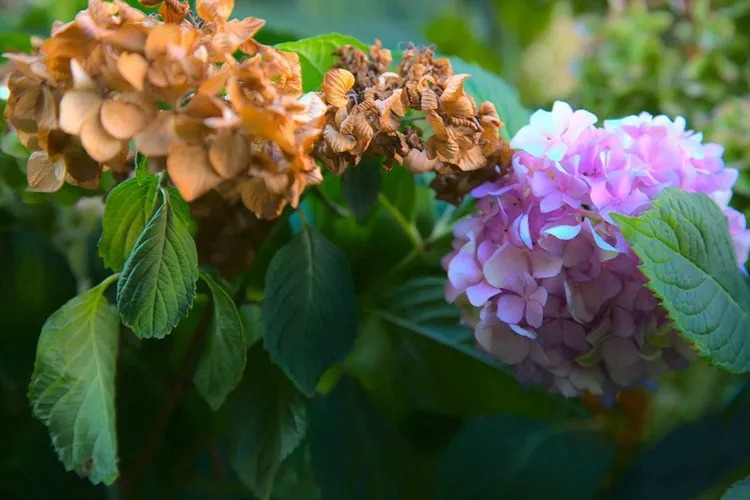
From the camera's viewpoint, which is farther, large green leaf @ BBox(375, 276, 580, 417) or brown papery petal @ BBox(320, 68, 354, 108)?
large green leaf @ BBox(375, 276, 580, 417)

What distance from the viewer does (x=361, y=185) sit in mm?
337

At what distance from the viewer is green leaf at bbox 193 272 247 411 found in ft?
0.98

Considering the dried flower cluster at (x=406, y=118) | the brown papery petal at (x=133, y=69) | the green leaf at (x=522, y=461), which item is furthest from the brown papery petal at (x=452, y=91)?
the green leaf at (x=522, y=461)

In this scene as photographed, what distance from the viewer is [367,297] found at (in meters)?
0.41

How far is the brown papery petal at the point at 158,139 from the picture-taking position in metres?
0.24

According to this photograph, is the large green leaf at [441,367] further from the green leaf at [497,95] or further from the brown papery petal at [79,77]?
the brown papery petal at [79,77]

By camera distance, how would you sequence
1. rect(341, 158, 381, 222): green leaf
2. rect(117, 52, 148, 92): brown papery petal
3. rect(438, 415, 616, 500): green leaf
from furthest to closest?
rect(438, 415, 616, 500): green leaf < rect(341, 158, 381, 222): green leaf < rect(117, 52, 148, 92): brown papery petal

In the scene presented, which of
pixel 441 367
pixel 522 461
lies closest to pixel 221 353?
pixel 441 367

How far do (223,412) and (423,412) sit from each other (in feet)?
0.39

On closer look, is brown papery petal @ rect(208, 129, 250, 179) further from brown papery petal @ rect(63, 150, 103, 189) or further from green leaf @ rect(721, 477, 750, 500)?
green leaf @ rect(721, 477, 750, 500)

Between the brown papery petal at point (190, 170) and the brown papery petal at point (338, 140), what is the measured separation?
47mm

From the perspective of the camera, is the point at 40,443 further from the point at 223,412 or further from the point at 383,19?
the point at 383,19

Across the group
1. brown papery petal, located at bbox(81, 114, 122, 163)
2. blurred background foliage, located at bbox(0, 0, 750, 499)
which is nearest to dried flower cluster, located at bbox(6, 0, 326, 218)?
brown papery petal, located at bbox(81, 114, 122, 163)

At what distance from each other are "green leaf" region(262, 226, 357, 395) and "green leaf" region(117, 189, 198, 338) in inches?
2.1
